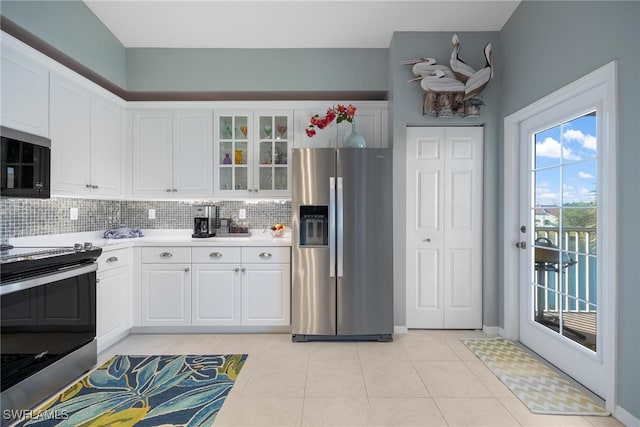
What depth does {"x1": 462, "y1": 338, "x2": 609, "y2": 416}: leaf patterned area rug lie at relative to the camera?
1.87 m

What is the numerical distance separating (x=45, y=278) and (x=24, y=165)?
2.44 feet

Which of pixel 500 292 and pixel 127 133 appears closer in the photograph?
pixel 500 292

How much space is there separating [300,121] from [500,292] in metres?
2.64

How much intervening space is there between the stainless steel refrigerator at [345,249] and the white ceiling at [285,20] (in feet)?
3.91

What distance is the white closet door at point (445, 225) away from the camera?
10.2 feet

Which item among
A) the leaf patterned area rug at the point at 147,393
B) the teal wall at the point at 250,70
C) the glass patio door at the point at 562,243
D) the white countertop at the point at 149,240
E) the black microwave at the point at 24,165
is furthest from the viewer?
→ the teal wall at the point at 250,70

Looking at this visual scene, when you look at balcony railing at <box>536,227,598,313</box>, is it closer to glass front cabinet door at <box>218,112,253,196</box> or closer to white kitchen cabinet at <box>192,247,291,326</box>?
white kitchen cabinet at <box>192,247,291,326</box>

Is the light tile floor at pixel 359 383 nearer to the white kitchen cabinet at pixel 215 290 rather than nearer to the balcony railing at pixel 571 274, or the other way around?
the white kitchen cabinet at pixel 215 290

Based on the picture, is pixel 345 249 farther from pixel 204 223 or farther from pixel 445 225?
pixel 204 223

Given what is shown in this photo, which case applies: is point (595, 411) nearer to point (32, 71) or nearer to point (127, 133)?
point (32, 71)

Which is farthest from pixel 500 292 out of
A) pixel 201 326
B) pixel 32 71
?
pixel 32 71

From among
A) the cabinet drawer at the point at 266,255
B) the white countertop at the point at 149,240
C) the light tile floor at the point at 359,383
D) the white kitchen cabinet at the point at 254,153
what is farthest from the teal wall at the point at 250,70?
the light tile floor at the point at 359,383

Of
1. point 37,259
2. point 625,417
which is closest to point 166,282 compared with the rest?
point 37,259

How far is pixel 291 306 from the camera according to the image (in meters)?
2.93
